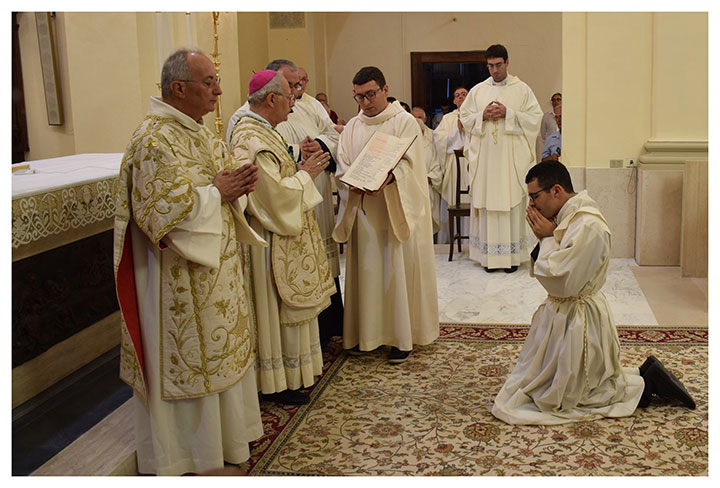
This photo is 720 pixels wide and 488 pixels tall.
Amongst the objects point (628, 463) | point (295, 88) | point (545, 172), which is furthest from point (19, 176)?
point (628, 463)

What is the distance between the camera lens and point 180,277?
2.99 m

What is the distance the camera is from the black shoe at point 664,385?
12.5 feet

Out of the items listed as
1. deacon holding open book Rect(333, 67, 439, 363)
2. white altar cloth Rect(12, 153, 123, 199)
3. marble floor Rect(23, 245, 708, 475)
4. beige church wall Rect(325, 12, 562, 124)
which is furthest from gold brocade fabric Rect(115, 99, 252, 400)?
beige church wall Rect(325, 12, 562, 124)

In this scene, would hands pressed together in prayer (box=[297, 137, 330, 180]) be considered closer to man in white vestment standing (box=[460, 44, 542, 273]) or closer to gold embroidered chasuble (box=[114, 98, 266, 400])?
gold embroidered chasuble (box=[114, 98, 266, 400])

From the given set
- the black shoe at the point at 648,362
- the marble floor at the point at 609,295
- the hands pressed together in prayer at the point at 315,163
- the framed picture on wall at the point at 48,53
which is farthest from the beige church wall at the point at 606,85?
the framed picture on wall at the point at 48,53

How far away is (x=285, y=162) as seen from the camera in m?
3.88

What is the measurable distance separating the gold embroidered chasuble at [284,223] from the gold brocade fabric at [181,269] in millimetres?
531

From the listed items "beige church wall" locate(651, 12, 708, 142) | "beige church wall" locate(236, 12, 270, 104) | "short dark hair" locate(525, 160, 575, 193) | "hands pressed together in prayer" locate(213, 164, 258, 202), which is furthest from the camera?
"beige church wall" locate(236, 12, 270, 104)

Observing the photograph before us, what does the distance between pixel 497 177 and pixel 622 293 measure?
5.51ft

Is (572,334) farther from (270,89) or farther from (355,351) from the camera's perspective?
(270,89)

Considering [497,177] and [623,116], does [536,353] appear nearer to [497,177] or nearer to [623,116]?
[497,177]

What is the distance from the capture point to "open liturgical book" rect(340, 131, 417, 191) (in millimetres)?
4379

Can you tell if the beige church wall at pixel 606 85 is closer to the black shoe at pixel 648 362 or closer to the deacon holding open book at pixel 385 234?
the deacon holding open book at pixel 385 234

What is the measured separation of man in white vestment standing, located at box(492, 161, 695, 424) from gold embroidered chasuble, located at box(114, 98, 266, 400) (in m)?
1.54
